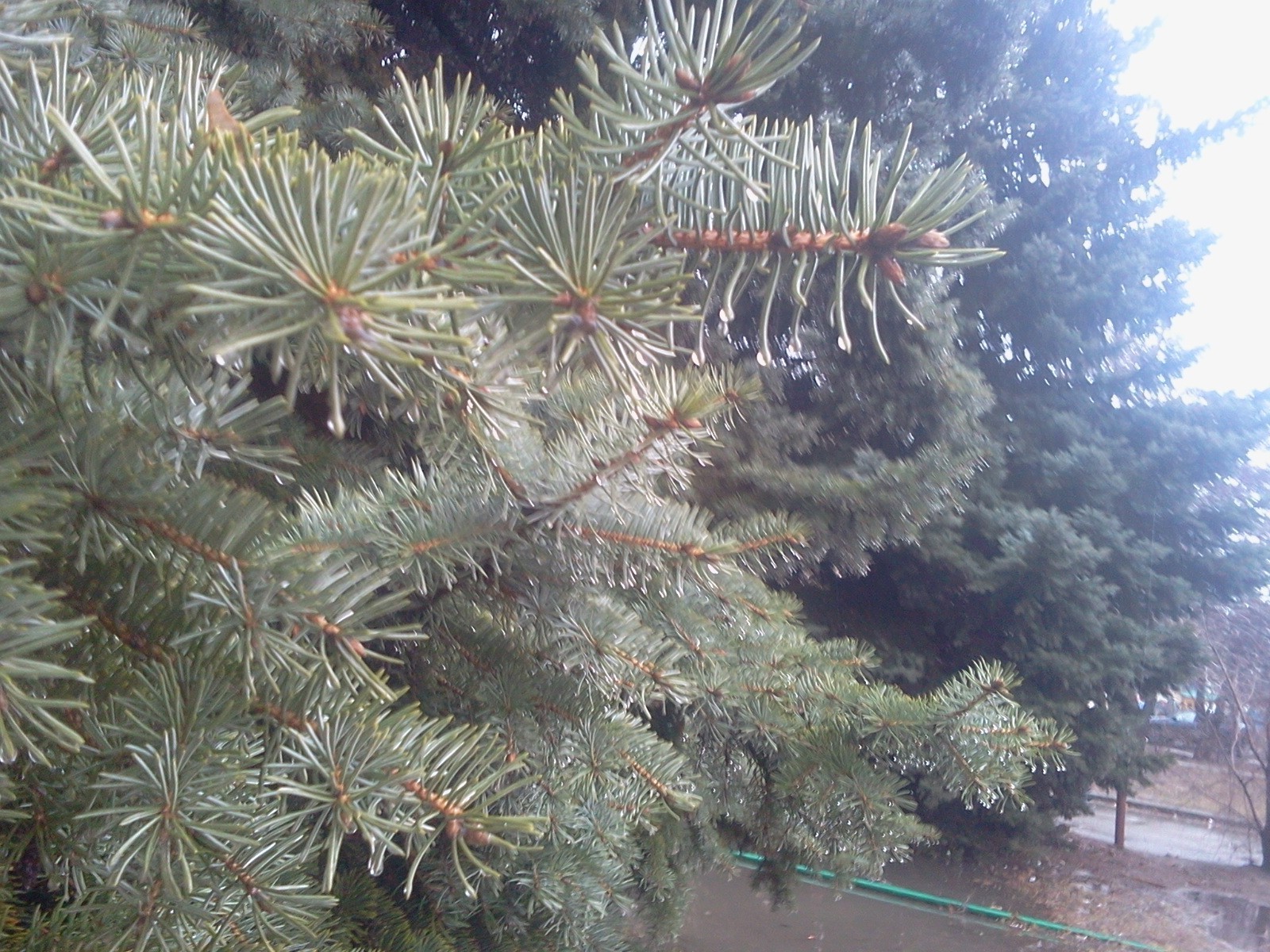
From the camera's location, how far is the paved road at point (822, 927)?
3.24 metres

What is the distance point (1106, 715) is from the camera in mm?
4176

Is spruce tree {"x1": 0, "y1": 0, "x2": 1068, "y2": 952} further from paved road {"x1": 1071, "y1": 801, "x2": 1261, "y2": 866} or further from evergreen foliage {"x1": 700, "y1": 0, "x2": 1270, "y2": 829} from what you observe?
paved road {"x1": 1071, "y1": 801, "x2": 1261, "y2": 866}

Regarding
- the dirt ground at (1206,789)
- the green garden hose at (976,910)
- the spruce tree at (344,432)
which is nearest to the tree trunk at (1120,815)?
the dirt ground at (1206,789)

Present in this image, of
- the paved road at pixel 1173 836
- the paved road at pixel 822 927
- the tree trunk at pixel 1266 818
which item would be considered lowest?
the paved road at pixel 822 927

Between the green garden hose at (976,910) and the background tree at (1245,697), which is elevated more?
the background tree at (1245,697)

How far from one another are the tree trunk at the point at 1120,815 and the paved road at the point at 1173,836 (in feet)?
0.08

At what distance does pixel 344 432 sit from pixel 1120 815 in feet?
18.5

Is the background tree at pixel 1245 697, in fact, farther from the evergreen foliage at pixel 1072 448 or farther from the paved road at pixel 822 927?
the paved road at pixel 822 927

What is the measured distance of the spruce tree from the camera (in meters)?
0.29

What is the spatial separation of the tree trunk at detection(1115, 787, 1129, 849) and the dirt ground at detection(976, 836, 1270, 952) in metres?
0.09

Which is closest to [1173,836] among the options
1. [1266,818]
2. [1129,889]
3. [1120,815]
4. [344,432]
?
→ [1120,815]

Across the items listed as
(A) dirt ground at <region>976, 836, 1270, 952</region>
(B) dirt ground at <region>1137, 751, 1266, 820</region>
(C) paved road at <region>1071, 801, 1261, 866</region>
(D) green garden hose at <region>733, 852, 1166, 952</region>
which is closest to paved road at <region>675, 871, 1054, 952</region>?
(D) green garden hose at <region>733, 852, 1166, 952</region>

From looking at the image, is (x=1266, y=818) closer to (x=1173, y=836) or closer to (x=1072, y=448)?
(x=1173, y=836)

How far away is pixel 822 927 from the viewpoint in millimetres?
3455
